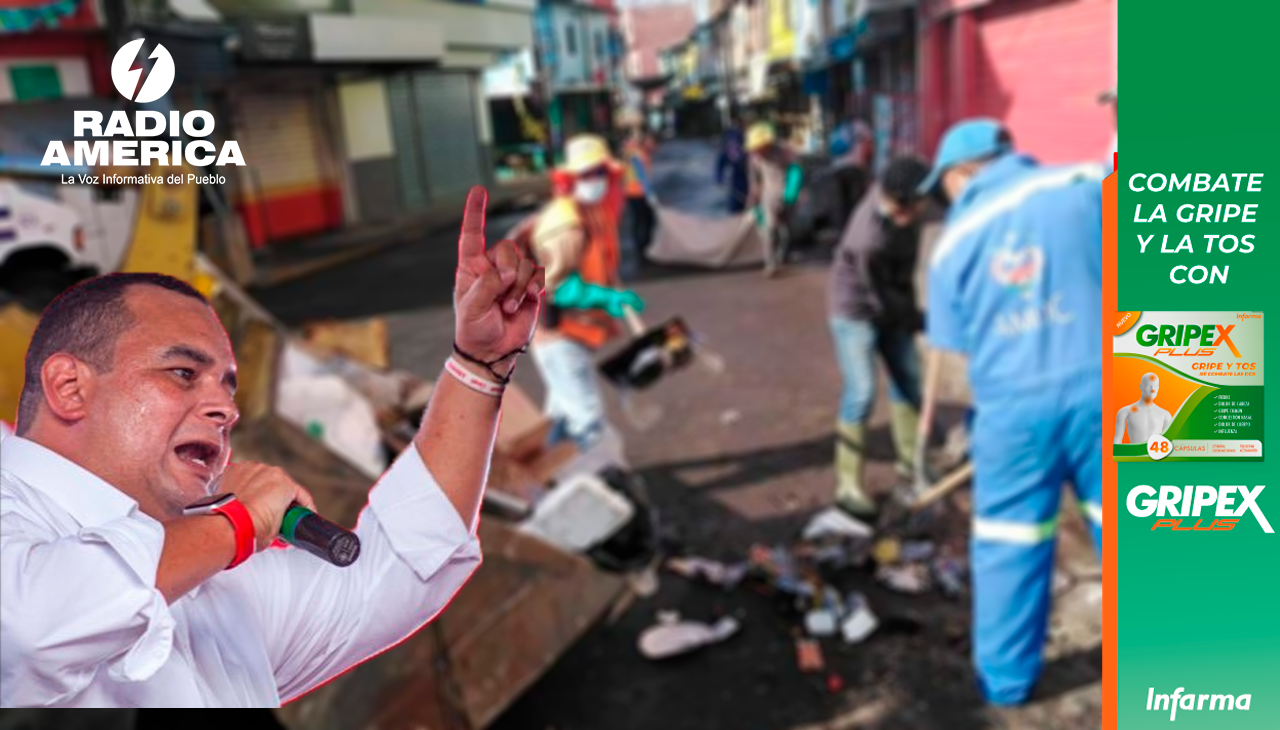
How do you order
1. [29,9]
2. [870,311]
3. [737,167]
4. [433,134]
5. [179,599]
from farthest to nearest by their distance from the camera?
[433,134]
[737,167]
[870,311]
[29,9]
[179,599]

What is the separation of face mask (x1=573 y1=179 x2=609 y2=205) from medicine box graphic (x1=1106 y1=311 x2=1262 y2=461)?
237 cm

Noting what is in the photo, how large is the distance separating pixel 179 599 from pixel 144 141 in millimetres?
469

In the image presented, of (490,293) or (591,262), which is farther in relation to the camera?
(591,262)

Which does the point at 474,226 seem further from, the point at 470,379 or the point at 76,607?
the point at 76,607

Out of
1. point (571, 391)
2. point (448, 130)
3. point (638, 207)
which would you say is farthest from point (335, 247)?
point (571, 391)

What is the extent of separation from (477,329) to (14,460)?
0.36m

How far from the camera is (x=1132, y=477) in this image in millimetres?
1101

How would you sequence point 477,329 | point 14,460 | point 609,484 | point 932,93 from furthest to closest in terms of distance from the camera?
point 932,93 → point 609,484 → point 477,329 → point 14,460

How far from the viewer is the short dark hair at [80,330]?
0.68 m

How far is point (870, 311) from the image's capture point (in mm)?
5055

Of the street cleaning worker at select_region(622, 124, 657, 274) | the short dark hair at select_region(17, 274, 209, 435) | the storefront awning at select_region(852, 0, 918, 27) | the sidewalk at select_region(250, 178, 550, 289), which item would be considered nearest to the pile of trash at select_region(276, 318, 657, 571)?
the short dark hair at select_region(17, 274, 209, 435)

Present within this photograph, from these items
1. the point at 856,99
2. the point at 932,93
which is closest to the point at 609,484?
the point at 932,93

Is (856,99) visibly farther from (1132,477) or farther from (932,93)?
(1132,477)

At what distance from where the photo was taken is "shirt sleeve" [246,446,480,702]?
Result: 79cm
